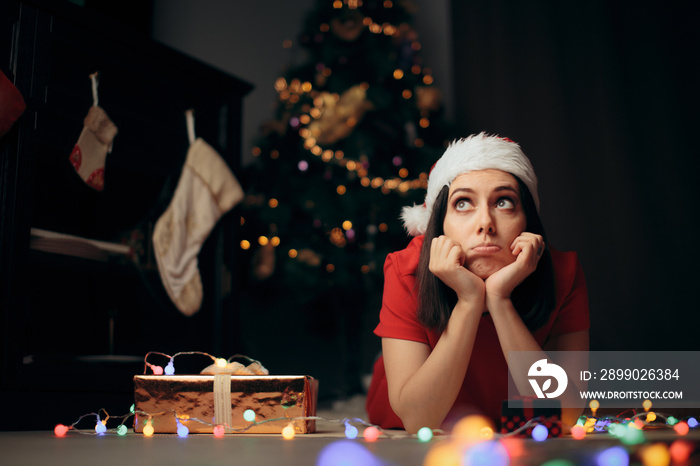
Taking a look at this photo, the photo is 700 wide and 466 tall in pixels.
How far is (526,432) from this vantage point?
0.98 metres

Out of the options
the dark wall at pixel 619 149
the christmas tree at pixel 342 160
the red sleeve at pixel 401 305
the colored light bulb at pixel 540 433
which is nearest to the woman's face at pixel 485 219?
the red sleeve at pixel 401 305

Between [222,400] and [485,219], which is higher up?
[485,219]

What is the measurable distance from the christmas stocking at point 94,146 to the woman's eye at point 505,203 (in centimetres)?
127

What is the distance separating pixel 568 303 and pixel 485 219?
35 centimetres

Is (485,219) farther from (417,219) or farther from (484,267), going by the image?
(417,219)

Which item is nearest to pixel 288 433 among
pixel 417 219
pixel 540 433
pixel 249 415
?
pixel 249 415

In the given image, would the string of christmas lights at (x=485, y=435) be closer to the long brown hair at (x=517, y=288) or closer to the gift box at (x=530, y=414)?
the gift box at (x=530, y=414)

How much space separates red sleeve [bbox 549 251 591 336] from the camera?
48.6 inches

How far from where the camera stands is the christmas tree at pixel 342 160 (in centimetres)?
264

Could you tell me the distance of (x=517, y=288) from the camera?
1.19m

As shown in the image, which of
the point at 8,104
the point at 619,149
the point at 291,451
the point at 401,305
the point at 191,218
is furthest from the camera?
the point at 619,149

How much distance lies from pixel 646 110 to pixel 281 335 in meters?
1.98

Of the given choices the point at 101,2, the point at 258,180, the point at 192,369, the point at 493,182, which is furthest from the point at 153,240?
the point at 493,182

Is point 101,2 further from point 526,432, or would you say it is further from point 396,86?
point 526,432
